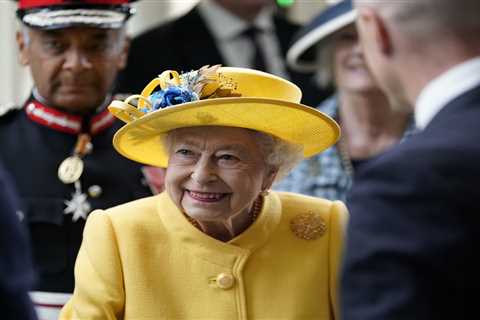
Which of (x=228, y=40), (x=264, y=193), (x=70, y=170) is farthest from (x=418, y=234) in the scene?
(x=228, y=40)

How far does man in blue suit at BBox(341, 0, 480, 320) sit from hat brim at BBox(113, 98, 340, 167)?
32.7 inches

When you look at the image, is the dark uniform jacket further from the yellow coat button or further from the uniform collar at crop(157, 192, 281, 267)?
the yellow coat button

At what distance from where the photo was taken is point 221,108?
3.38m

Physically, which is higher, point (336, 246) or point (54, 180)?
point (336, 246)

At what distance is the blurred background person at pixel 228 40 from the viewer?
6137 millimetres

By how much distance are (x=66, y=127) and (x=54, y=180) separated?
0.25 metres

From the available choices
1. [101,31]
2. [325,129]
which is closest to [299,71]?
[101,31]

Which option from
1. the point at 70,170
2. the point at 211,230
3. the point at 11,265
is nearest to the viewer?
the point at 11,265

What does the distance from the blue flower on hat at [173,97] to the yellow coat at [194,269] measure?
345 mm

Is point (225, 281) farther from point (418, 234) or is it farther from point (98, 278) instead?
point (418, 234)

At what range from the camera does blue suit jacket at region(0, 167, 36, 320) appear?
2.51 metres

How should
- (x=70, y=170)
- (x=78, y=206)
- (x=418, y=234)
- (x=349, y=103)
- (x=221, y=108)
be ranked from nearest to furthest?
(x=418, y=234) → (x=221, y=108) → (x=78, y=206) → (x=70, y=170) → (x=349, y=103)

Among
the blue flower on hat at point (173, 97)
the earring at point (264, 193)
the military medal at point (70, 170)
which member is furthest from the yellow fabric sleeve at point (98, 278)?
the military medal at point (70, 170)

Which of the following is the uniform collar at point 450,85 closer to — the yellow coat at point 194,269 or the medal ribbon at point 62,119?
the yellow coat at point 194,269
